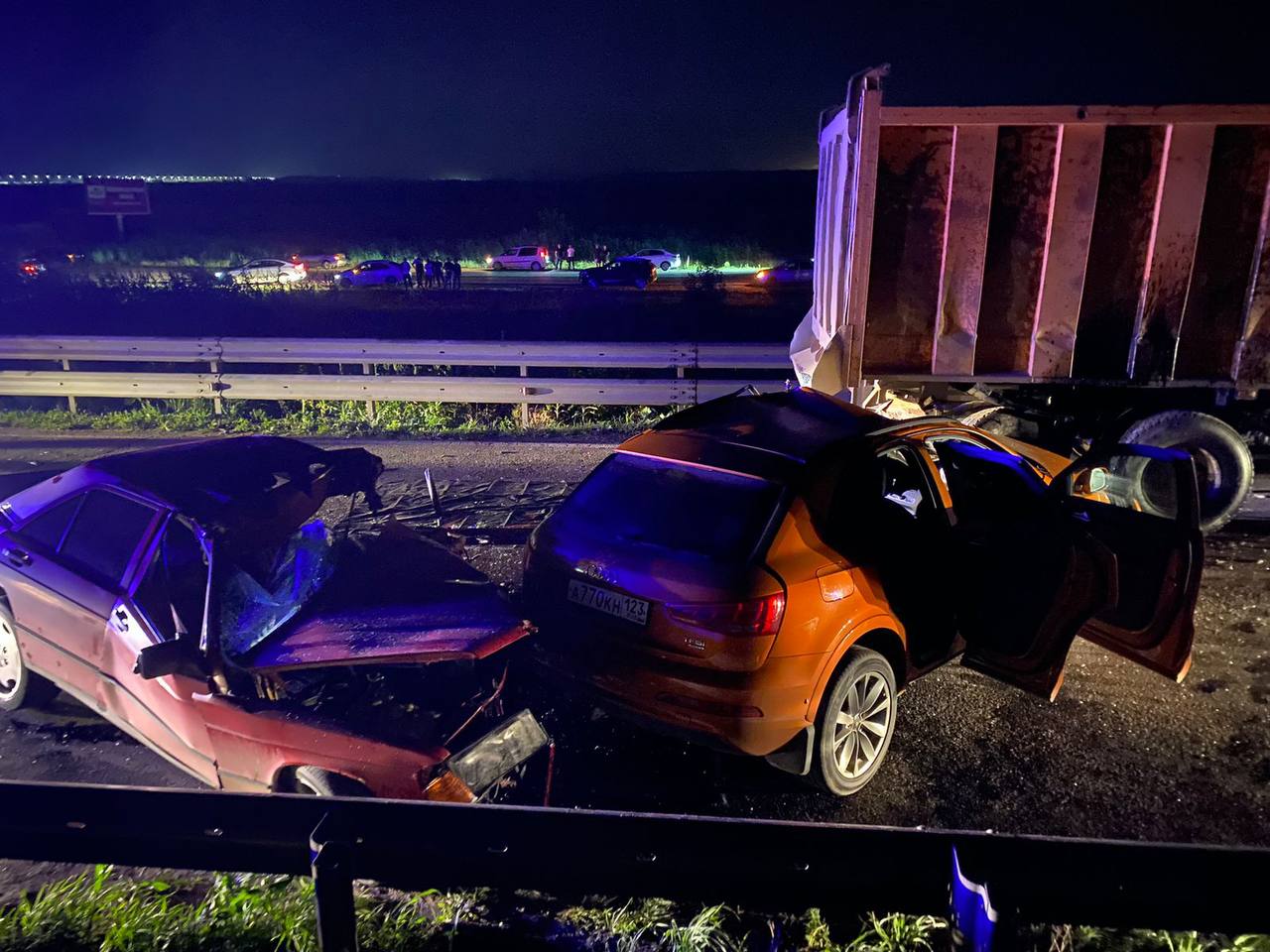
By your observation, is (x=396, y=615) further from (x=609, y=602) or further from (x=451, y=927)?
(x=451, y=927)

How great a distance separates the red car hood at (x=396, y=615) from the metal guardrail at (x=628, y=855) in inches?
30.0

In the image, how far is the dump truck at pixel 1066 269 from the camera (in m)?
6.06

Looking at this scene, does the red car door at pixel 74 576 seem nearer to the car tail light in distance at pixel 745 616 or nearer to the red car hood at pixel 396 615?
the red car hood at pixel 396 615

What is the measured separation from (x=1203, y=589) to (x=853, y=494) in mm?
3704

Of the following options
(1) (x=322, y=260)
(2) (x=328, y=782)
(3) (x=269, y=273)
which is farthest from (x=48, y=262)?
(2) (x=328, y=782)

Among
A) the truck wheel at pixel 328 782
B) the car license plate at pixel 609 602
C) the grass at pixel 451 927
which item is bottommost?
the grass at pixel 451 927

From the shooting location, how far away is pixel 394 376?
1020cm

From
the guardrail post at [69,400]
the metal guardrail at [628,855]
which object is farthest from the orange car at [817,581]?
the guardrail post at [69,400]

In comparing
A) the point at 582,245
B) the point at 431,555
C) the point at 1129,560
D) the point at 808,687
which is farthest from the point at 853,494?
the point at 582,245

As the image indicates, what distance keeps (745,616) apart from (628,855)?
3.47ft

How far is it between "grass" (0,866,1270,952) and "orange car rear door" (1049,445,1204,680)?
1504 millimetres

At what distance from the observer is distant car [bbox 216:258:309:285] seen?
2941 cm

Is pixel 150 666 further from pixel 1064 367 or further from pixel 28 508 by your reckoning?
pixel 1064 367

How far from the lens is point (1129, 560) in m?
3.97
